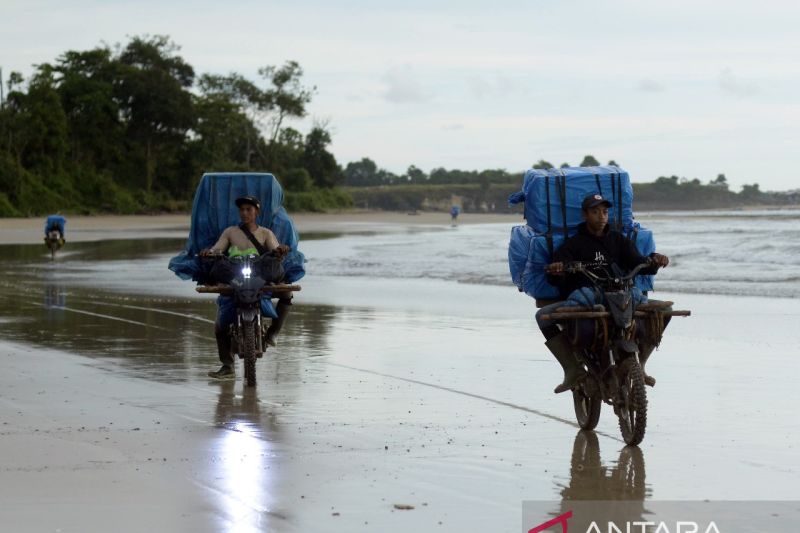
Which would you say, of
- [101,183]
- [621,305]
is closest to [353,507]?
[621,305]

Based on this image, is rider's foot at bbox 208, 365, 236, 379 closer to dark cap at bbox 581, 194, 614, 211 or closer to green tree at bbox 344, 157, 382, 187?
dark cap at bbox 581, 194, 614, 211

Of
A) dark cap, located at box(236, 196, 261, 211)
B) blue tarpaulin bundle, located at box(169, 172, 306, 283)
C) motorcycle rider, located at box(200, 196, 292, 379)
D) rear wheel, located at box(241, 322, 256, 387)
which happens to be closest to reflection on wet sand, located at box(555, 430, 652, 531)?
rear wheel, located at box(241, 322, 256, 387)

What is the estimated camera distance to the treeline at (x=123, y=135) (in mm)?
73438

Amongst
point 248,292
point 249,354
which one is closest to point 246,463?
point 249,354

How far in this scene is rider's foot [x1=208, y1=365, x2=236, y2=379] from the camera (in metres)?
11.0

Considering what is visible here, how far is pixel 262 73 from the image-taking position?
318ft

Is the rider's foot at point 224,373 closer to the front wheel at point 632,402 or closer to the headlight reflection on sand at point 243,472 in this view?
the headlight reflection on sand at point 243,472

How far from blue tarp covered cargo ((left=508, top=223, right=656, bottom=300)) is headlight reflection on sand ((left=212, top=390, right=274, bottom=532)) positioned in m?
2.09

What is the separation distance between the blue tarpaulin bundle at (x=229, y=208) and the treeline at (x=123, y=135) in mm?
59081

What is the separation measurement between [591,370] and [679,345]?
4.75 metres

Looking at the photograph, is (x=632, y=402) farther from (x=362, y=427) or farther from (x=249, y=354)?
(x=249, y=354)

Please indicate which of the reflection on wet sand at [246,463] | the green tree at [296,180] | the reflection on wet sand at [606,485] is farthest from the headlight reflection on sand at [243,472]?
the green tree at [296,180]

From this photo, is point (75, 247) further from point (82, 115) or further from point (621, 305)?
point (82, 115)

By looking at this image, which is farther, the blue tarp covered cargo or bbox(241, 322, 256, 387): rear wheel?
bbox(241, 322, 256, 387): rear wheel
